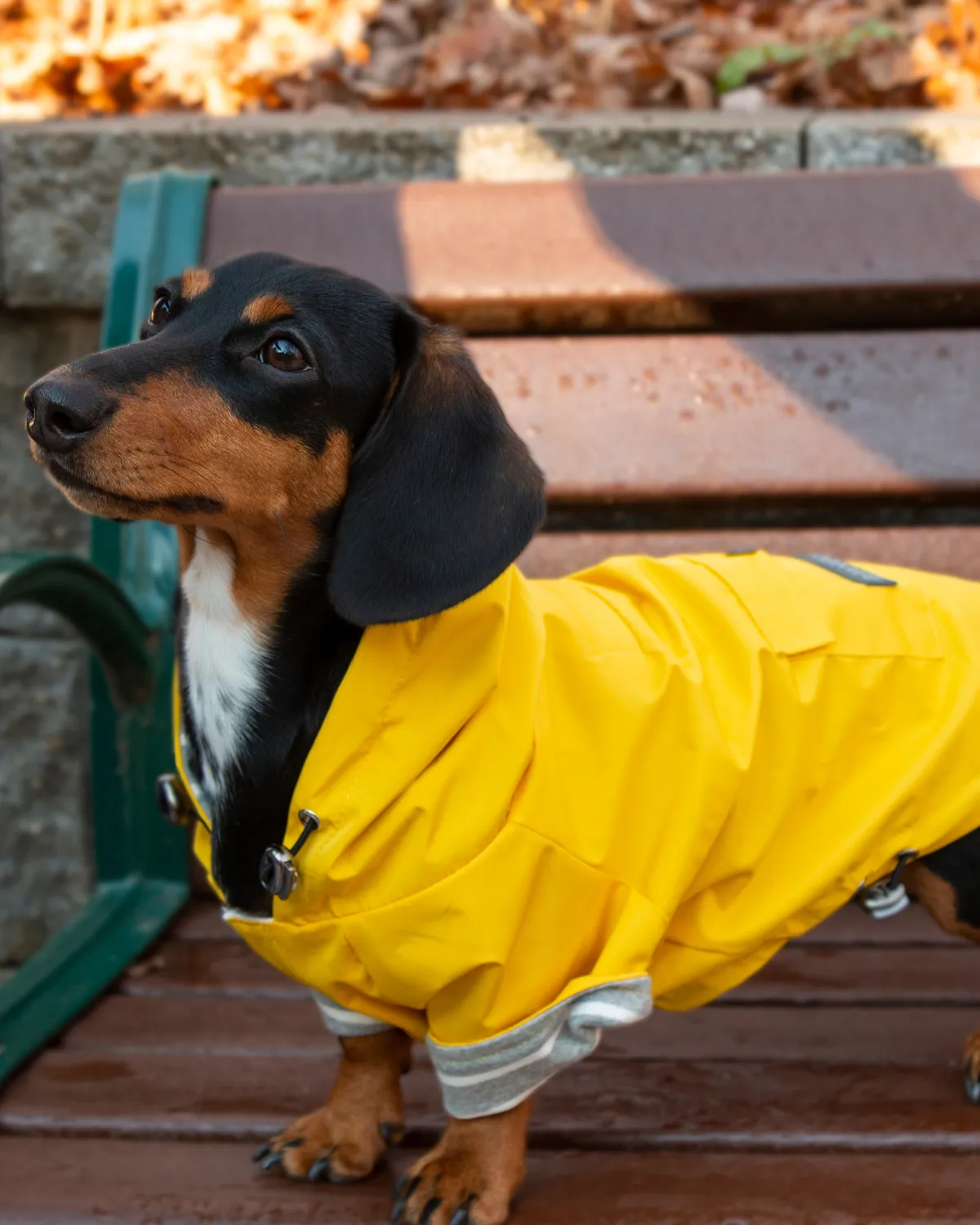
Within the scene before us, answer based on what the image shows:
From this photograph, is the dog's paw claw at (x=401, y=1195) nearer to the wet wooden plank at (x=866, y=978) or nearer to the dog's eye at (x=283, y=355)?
the wet wooden plank at (x=866, y=978)

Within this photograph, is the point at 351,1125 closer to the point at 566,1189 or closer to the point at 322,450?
the point at 566,1189

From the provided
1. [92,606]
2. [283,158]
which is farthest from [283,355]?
[283,158]

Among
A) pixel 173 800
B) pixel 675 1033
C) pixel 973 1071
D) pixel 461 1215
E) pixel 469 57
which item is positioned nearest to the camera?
pixel 461 1215

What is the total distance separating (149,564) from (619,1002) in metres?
1.19

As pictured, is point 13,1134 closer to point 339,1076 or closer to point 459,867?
point 339,1076

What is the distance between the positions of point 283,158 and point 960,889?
181 cm

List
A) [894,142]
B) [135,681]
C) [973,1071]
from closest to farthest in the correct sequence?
[973,1071]
[135,681]
[894,142]

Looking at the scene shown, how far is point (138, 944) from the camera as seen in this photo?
2.17 m

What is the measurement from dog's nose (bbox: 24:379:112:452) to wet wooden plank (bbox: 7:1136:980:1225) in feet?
2.80

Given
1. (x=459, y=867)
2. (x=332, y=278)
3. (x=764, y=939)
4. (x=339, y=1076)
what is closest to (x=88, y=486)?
(x=332, y=278)

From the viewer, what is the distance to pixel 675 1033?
1.95 metres

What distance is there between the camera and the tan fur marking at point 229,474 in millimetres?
1413

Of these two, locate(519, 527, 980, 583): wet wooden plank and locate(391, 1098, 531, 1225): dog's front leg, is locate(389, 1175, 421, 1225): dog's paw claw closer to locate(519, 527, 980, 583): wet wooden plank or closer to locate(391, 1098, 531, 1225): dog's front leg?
locate(391, 1098, 531, 1225): dog's front leg

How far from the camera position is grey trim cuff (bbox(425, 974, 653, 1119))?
1.48 meters
